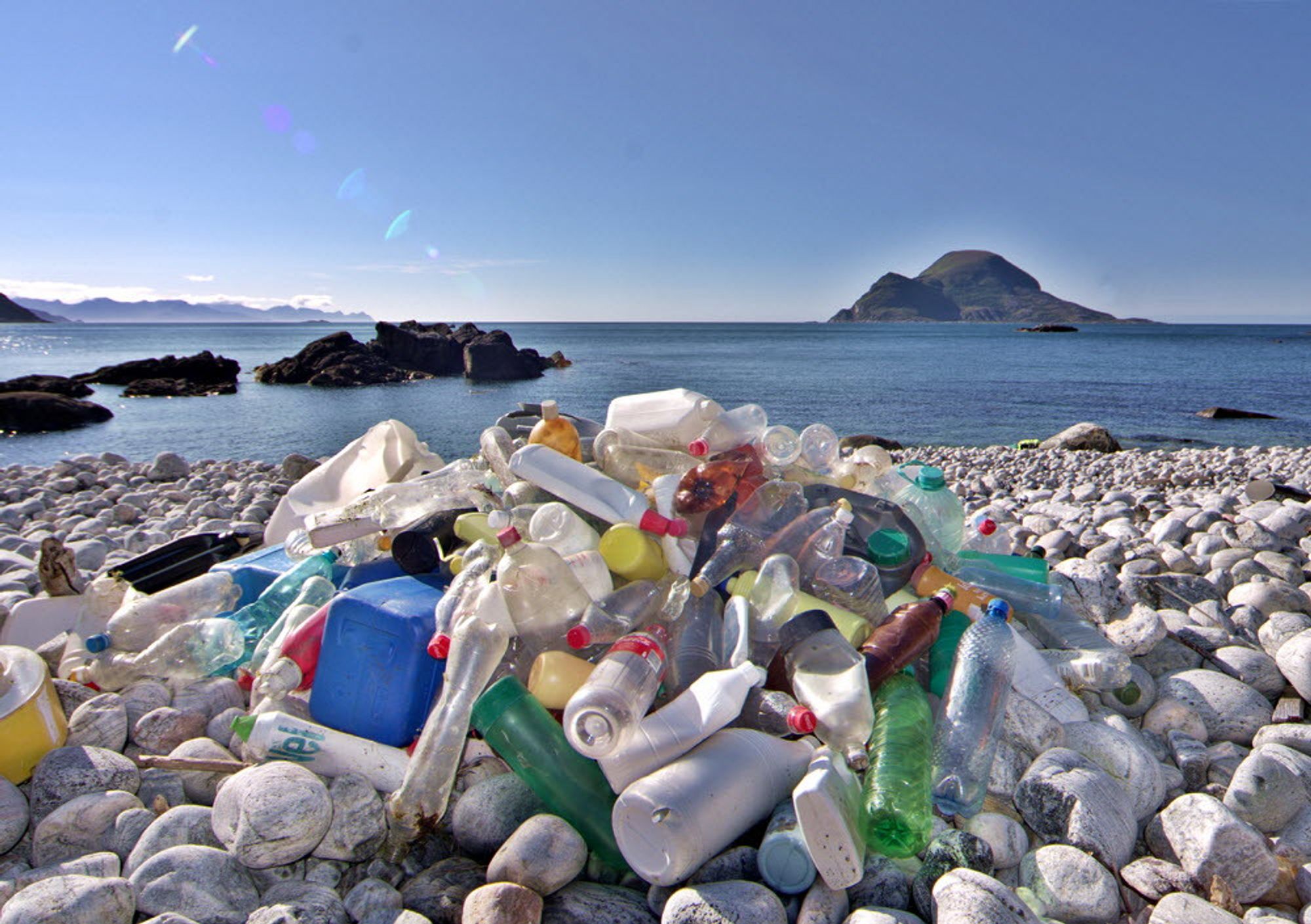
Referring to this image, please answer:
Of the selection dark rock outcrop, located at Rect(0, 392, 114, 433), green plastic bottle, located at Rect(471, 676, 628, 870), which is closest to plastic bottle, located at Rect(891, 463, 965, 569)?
green plastic bottle, located at Rect(471, 676, 628, 870)

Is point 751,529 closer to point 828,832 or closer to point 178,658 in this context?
point 828,832

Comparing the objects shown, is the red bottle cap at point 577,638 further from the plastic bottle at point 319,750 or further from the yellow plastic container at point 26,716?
the yellow plastic container at point 26,716

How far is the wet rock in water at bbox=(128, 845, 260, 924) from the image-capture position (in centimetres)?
174

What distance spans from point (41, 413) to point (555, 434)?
22932mm

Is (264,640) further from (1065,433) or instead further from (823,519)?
(1065,433)

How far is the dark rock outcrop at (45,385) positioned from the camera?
25.9 metres

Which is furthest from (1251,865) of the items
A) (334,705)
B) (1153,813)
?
(334,705)

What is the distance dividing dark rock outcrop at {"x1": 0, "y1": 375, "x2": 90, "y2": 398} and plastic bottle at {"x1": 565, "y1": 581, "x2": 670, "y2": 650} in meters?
29.9

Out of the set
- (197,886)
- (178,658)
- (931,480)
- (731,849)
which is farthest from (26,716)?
(931,480)

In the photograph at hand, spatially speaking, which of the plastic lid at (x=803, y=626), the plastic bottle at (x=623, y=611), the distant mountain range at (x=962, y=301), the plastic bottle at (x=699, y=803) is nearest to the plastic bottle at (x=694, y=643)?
the plastic bottle at (x=623, y=611)

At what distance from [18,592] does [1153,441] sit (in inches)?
805

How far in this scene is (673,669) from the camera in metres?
2.45

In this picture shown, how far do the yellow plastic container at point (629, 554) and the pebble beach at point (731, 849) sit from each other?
0.82 metres

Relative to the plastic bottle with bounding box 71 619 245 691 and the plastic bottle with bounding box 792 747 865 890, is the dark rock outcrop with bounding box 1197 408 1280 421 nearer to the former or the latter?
the plastic bottle with bounding box 792 747 865 890
